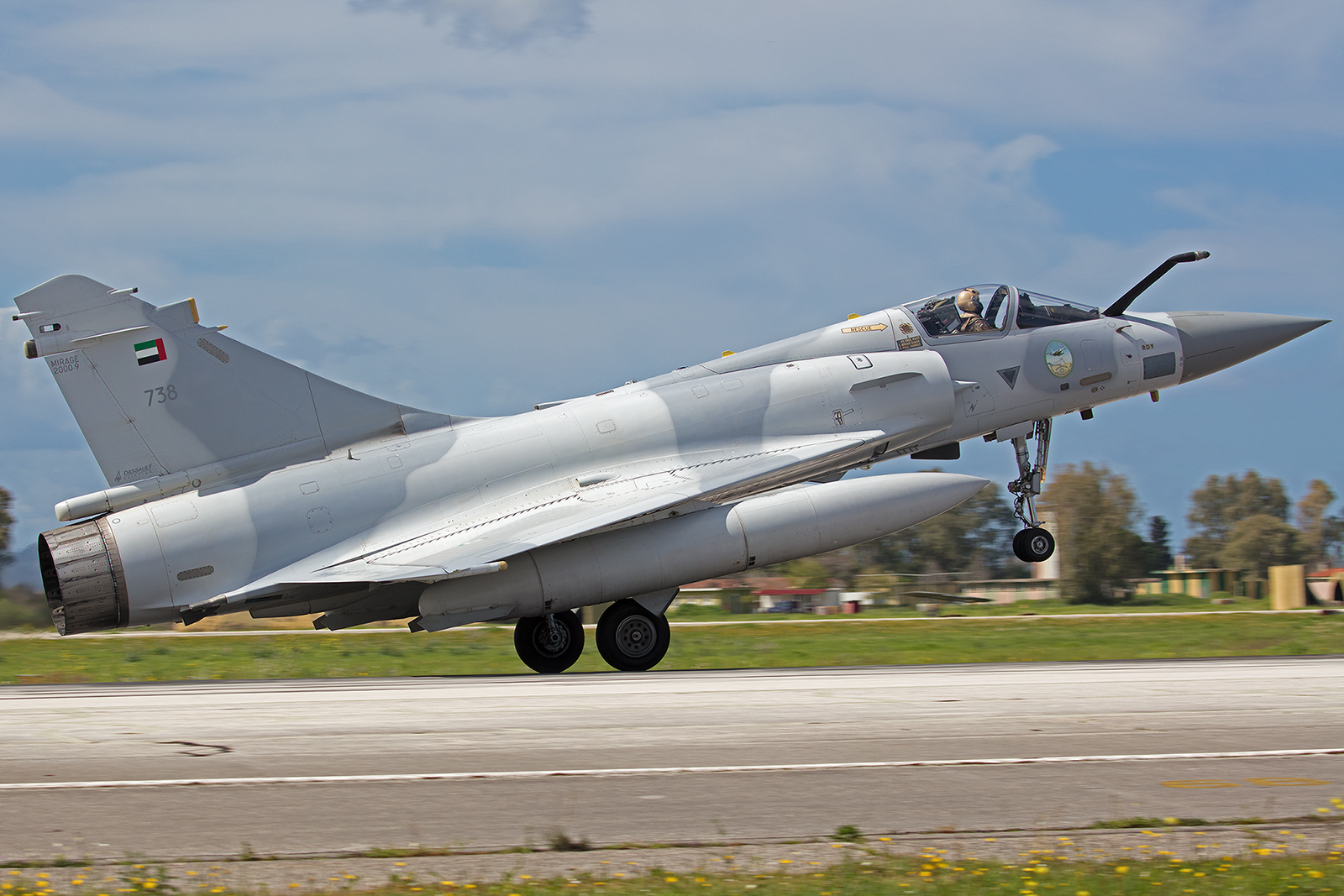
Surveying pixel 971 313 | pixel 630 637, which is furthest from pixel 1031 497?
pixel 630 637

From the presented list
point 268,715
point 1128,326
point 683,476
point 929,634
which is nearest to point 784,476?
point 683,476

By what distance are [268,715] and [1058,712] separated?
645 centimetres

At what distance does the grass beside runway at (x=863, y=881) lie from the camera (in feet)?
16.8

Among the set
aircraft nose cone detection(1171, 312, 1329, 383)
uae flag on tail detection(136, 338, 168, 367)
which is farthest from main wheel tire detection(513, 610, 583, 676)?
aircraft nose cone detection(1171, 312, 1329, 383)

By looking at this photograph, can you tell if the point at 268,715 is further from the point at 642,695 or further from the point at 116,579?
the point at 116,579

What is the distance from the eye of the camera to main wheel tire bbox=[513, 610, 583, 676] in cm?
1579

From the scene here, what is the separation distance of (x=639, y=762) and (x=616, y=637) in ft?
23.9

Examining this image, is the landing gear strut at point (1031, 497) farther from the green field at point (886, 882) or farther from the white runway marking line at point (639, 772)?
the green field at point (886, 882)

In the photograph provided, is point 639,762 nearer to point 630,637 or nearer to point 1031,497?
point 630,637

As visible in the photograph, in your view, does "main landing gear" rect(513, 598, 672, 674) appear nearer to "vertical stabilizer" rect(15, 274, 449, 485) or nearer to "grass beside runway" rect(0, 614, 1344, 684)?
"grass beside runway" rect(0, 614, 1344, 684)

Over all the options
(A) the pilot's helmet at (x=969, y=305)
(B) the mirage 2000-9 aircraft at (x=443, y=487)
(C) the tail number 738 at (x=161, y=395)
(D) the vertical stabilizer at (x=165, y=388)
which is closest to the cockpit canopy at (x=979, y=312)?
(A) the pilot's helmet at (x=969, y=305)

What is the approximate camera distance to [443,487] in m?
15.2

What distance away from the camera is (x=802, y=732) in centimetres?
926

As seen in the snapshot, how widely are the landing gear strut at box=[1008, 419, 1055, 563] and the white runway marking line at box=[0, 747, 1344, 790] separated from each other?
9.18 metres
